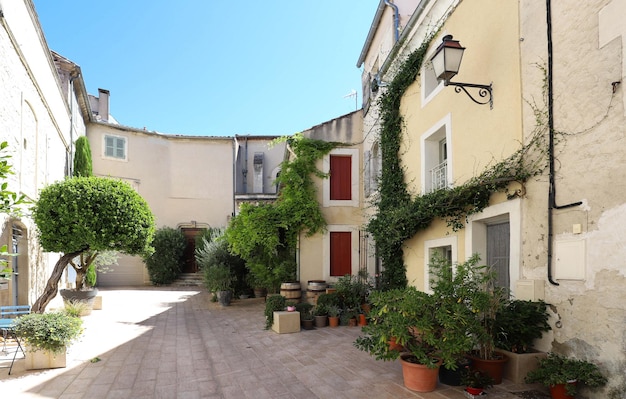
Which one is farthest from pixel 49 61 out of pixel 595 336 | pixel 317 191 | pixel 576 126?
pixel 595 336

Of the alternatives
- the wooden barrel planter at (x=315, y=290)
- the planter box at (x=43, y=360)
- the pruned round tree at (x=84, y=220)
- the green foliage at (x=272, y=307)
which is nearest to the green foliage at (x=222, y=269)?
the wooden barrel planter at (x=315, y=290)

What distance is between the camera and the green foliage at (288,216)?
35.3 ft

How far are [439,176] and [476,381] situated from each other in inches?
147

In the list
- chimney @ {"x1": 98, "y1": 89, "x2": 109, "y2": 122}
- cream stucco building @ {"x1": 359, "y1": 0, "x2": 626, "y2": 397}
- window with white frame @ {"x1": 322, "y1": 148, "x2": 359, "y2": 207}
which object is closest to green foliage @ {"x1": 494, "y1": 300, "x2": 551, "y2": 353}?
cream stucco building @ {"x1": 359, "y1": 0, "x2": 626, "y2": 397}

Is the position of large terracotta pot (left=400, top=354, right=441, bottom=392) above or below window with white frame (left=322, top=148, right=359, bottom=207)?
below

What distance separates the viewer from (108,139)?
1820 centimetres

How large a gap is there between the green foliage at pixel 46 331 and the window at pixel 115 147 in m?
14.5

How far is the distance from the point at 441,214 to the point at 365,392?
2.94 m

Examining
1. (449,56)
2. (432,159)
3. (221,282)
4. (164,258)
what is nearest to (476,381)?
(449,56)

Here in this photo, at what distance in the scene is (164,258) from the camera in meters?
18.1

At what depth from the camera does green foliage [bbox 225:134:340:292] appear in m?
10.8

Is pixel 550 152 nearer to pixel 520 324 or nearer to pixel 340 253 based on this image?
pixel 520 324

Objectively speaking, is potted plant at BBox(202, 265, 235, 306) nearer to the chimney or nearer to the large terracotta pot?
the large terracotta pot

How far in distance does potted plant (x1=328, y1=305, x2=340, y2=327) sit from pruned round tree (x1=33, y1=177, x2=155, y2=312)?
4.63m
